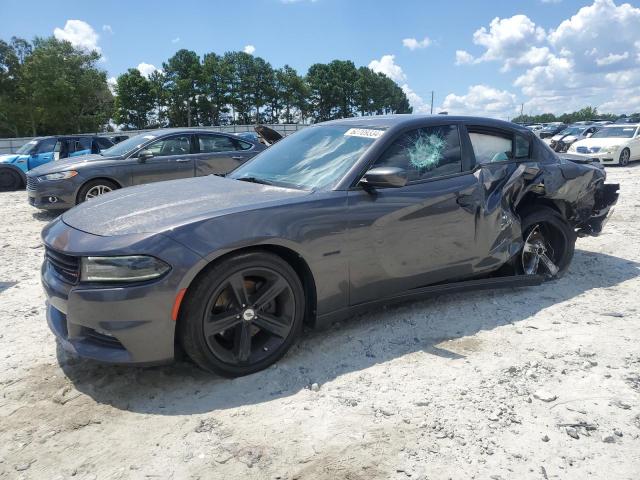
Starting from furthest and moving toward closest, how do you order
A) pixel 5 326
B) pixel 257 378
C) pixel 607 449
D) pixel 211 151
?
pixel 211 151, pixel 5 326, pixel 257 378, pixel 607 449

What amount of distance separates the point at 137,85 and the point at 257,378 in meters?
66.1

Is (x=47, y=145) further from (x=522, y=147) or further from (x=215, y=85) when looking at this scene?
(x=215, y=85)

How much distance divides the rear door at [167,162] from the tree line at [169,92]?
4694 cm

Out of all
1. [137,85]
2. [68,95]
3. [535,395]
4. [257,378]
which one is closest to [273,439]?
[257,378]

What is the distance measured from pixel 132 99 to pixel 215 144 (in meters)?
59.3

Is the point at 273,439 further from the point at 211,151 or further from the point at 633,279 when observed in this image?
the point at 211,151

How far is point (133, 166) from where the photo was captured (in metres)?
8.32

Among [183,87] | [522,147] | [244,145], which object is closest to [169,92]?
[183,87]

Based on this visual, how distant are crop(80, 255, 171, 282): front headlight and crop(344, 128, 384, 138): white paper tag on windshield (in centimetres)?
180

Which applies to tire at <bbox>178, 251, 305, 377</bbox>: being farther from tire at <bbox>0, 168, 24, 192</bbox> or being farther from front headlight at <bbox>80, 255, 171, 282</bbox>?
tire at <bbox>0, 168, 24, 192</bbox>

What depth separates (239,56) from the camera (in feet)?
237

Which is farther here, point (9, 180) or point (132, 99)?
point (132, 99)

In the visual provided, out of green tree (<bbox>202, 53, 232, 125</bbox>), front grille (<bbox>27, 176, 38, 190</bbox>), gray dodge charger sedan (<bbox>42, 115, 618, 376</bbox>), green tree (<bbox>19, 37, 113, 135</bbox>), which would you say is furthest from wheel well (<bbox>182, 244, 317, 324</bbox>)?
green tree (<bbox>202, 53, 232, 125</bbox>)

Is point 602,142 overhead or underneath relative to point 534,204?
overhead
